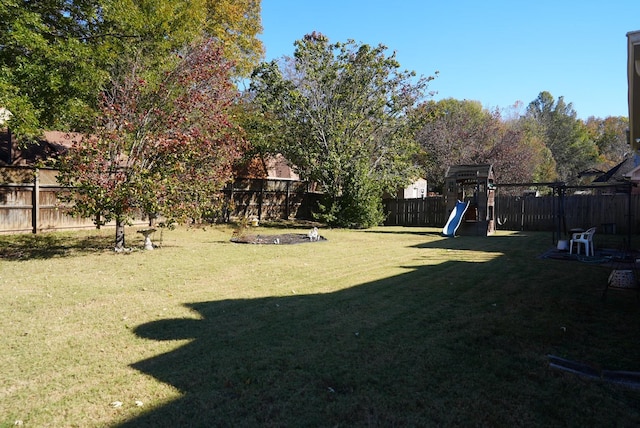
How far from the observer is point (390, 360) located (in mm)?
3883

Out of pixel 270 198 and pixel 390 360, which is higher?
pixel 270 198

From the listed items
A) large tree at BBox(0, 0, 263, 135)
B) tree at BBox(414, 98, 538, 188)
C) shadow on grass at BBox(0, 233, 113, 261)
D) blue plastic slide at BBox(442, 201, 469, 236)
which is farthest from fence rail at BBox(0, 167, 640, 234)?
tree at BBox(414, 98, 538, 188)

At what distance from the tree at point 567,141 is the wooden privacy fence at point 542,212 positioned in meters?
30.4

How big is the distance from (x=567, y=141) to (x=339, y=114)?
40.4 meters

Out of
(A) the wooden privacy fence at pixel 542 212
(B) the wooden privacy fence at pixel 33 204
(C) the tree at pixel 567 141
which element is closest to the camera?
(B) the wooden privacy fence at pixel 33 204

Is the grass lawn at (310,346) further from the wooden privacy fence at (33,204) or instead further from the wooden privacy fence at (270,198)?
the wooden privacy fence at (270,198)

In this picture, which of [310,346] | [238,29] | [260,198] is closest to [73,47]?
[310,346]

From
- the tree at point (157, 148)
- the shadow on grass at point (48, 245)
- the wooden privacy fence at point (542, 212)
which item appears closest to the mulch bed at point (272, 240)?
the tree at point (157, 148)

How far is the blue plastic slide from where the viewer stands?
1689cm

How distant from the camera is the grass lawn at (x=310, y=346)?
3008 mm

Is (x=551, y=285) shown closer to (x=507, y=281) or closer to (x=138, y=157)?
(x=507, y=281)

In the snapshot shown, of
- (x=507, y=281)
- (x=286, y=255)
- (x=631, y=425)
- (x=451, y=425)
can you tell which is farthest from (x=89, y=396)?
(x=286, y=255)

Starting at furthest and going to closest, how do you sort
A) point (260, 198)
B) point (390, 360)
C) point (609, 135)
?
point (609, 135) → point (260, 198) → point (390, 360)

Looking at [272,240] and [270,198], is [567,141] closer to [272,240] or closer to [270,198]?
[270,198]
